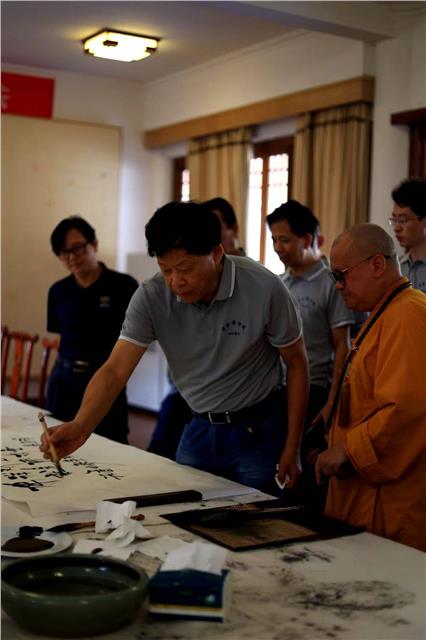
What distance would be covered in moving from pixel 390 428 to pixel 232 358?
532 mm

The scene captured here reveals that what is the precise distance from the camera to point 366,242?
2170mm

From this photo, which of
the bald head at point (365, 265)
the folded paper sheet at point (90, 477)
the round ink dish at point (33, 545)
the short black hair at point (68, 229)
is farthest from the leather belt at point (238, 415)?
the short black hair at point (68, 229)

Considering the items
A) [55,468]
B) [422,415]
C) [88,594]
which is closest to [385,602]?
[88,594]

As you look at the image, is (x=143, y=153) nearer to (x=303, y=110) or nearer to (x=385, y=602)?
(x=303, y=110)

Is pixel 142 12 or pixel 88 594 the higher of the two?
pixel 142 12

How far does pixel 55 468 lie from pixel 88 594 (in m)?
1.02

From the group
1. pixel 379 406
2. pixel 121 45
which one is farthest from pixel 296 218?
pixel 121 45

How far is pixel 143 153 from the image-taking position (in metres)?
7.68

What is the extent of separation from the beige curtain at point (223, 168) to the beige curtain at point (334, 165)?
67 cm

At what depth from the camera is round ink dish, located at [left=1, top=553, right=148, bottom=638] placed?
1.22 meters

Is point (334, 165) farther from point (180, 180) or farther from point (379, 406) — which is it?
point (379, 406)

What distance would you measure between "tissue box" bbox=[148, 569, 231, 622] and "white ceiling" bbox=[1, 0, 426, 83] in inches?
142

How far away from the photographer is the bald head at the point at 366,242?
2.17 metres

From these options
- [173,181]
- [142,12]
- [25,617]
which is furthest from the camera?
[173,181]
